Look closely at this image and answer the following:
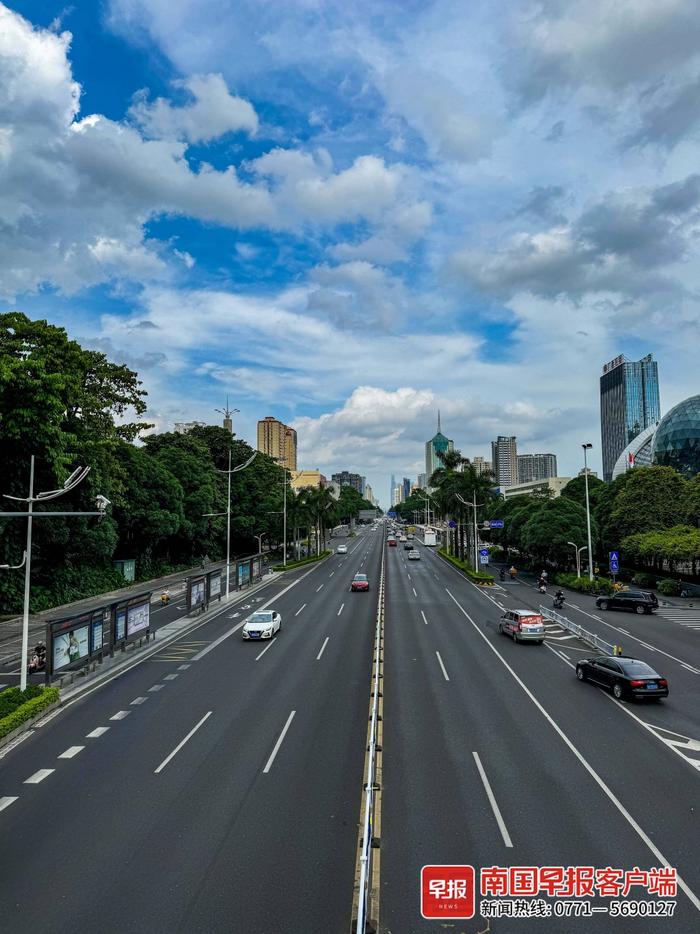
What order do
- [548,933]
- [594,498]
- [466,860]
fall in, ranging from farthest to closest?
[594,498], [466,860], [548,933]

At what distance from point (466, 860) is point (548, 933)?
165 cm

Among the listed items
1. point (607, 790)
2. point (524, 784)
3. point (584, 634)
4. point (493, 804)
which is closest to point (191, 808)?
point (493, 804)

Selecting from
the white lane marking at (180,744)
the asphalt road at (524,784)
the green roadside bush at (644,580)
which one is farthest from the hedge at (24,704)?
the green roadside bush at (644,580)

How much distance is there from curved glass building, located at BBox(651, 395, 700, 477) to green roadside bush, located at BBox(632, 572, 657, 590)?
4534 centimetres

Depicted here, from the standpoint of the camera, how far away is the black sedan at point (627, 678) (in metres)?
17.3

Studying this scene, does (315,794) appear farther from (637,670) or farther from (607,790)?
(637,670)

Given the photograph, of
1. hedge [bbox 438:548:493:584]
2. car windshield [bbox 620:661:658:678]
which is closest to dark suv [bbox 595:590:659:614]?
hedge [bbox 438:548:493:584]

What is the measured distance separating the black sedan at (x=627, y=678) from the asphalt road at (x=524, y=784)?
42 cm

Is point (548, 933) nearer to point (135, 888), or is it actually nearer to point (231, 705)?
point (135, 888)

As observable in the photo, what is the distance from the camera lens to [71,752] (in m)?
13.9

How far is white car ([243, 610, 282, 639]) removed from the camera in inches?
1073

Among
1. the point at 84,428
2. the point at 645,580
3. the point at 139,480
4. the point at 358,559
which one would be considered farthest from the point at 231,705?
the point at 358,559

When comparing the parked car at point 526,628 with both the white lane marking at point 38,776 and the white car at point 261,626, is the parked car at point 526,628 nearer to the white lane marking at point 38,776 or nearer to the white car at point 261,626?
the white car at point 261,626

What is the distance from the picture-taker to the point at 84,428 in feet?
117
